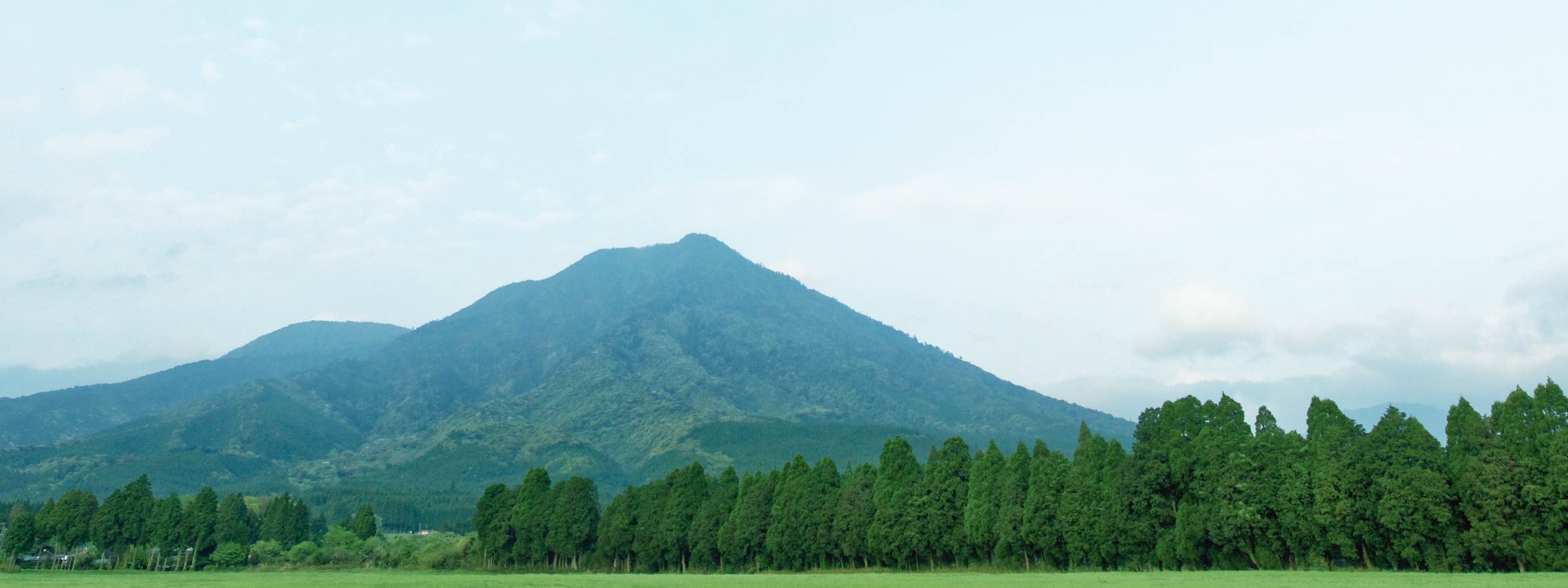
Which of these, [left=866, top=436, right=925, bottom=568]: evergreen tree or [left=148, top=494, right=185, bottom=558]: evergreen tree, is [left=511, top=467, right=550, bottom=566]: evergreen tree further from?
[left=866, top=436, right=925, bottom=568]: evergreen tree

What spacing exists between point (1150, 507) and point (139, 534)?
8473cm

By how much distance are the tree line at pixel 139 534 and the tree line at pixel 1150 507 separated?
79.3 feet

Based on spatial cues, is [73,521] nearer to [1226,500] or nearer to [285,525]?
[285,525]

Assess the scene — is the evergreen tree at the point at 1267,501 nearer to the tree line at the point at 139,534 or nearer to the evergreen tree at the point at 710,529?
the evergreen tree at the point at 710,529

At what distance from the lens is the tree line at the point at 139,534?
3526 inches

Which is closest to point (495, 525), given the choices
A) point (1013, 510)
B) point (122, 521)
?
point (122, 521)

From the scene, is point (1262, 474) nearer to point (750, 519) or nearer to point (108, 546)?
point (750, 519)

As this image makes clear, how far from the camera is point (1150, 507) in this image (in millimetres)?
57562

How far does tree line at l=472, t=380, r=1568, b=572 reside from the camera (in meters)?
46.2

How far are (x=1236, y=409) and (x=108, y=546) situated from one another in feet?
308

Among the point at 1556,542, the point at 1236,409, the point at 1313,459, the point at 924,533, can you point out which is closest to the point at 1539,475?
the point at 1556,542

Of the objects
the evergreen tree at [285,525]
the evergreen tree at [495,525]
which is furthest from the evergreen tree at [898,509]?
the evergreen tree at [285,525]

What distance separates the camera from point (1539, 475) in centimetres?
4425

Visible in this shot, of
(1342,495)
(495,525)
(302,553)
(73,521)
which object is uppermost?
(1342,495)
